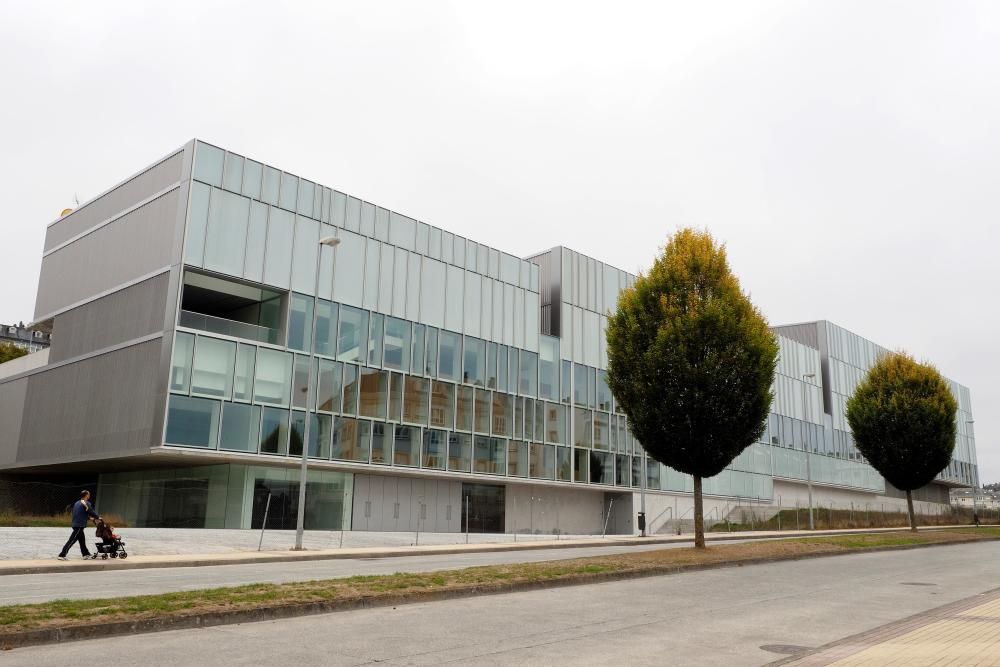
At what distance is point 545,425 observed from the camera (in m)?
45.9

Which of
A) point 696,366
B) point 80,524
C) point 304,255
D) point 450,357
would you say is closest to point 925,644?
point 696,366

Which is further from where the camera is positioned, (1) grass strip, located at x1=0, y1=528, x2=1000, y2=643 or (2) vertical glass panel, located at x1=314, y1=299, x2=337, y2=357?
(2) vertical glass panel, located at x1=314, y1=299, x2=337, y2=357

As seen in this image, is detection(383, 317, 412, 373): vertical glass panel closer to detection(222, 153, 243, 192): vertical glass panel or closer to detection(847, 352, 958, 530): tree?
detection(222, 153, 243, 192): vertical glass panel

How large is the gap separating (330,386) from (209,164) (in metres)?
10.6

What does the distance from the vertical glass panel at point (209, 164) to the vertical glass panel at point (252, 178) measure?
41.8 inches

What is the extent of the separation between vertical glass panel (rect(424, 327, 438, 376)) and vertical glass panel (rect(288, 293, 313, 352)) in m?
6.67

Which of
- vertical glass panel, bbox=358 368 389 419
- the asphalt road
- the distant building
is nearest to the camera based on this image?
the asphalt road

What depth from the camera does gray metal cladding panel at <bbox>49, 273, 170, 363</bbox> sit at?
3281cm

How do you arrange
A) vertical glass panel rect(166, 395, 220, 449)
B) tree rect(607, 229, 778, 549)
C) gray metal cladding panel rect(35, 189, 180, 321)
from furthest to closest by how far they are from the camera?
gray metal cladding panel rect(35, 189, 180, 321) < vertical glass panel rect(166, 395, 220, 449) < tree rect(607, 229, 778, 549)

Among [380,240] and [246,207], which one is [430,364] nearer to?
[380,240]

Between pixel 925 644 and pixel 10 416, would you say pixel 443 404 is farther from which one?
pixel 925 644

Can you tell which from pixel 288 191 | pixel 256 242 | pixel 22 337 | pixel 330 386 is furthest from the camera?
pixel 22 337

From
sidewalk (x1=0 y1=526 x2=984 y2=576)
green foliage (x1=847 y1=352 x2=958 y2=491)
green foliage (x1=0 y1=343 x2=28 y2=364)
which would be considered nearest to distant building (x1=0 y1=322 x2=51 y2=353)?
green foliage (x1=0 y1=343 x2=28 y2=364)

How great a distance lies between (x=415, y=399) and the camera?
39.1m
